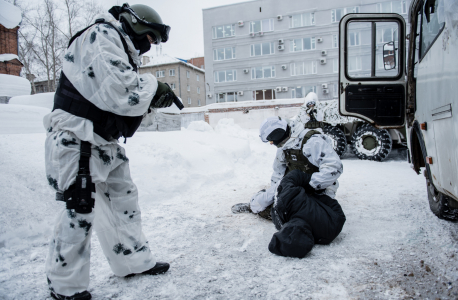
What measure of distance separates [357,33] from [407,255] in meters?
3.36

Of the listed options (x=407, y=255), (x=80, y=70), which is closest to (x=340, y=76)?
(x=407, y=255)

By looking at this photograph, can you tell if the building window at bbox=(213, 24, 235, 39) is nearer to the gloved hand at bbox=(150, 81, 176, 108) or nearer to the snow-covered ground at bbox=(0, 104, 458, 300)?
the snow-covered ground at bbox=(0, 104, 458, 300)

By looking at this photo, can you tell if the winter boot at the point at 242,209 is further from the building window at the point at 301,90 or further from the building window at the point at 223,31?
the building window at the point at 223,31

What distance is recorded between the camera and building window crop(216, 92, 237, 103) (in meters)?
27.0

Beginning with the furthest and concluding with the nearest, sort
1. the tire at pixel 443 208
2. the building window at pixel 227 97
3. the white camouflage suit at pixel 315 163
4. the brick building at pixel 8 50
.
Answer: the building window at pixel 227 97
the brick building at pixel 8 50
the tire at pixel 443 208
the white camouflage suit at pixel 315 163

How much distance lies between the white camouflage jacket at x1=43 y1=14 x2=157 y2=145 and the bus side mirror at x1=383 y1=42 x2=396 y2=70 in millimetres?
2836

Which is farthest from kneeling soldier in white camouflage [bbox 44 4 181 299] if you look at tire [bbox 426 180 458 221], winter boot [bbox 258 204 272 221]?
tire [bbox 426 180 458 221]

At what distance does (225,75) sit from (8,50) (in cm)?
1587

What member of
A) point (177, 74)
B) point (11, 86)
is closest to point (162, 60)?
point (177, 74)

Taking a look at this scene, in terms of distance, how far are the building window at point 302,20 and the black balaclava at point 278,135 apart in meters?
25.0

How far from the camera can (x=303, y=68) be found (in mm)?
25328

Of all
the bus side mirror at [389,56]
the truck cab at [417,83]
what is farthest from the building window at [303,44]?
the bus side mirror at [389,56]

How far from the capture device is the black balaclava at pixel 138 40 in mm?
2025

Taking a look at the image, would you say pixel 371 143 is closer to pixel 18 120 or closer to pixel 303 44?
pixel 18 120
